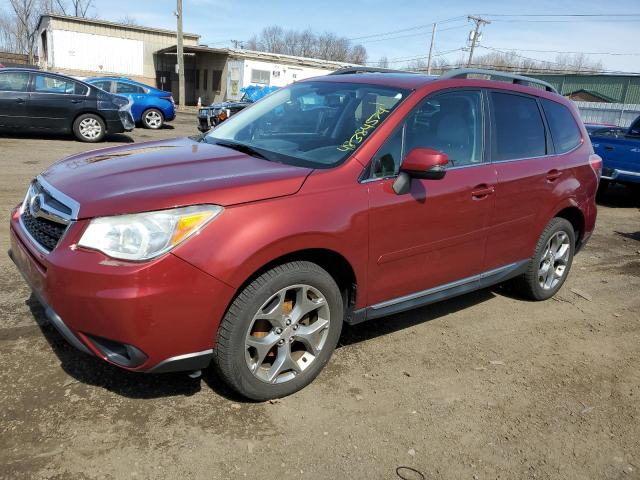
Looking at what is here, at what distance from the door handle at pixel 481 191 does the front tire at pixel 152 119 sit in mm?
15190

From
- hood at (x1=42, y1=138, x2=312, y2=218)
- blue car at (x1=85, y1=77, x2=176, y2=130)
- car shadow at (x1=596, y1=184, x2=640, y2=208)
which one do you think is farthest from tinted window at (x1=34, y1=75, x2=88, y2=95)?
car shadow at (x1=596, y1=184, x2=640, y2=208)

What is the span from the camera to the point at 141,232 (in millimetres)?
2504

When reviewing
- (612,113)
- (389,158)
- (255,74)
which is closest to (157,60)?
(255,74)

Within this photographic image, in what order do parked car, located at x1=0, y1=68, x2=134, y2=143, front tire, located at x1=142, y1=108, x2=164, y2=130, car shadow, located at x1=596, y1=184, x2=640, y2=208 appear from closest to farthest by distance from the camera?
car shadow, located at x1=596, y1=184, x2=640, y2=208 → parked car, located at x1=0, y1=68, x2=134, y2=143 → front tire, located at x1=142, y1=108, x2=164, y2=130

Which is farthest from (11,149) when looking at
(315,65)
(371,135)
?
(315,65)

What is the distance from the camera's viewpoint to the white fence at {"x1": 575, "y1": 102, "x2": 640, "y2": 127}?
2536cm

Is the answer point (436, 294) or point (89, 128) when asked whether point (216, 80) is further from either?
point (436, 294)

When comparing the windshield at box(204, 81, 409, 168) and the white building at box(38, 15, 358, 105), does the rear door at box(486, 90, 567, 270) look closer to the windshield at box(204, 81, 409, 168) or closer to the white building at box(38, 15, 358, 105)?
the windshield at box(204, 81, 409, 168)

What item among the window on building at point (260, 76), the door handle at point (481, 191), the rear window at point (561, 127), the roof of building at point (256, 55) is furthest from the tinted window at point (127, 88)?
the roof of building at point (256, 55)

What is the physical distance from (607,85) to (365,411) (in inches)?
1636

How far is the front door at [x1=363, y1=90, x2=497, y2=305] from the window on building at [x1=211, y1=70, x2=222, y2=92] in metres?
33.6

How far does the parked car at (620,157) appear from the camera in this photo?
9047 millimetres

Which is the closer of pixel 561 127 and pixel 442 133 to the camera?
pixel 442 133

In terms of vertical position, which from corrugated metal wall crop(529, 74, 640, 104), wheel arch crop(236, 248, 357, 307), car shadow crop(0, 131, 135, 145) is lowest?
car shadow crop(0, 131, 135, 145)
